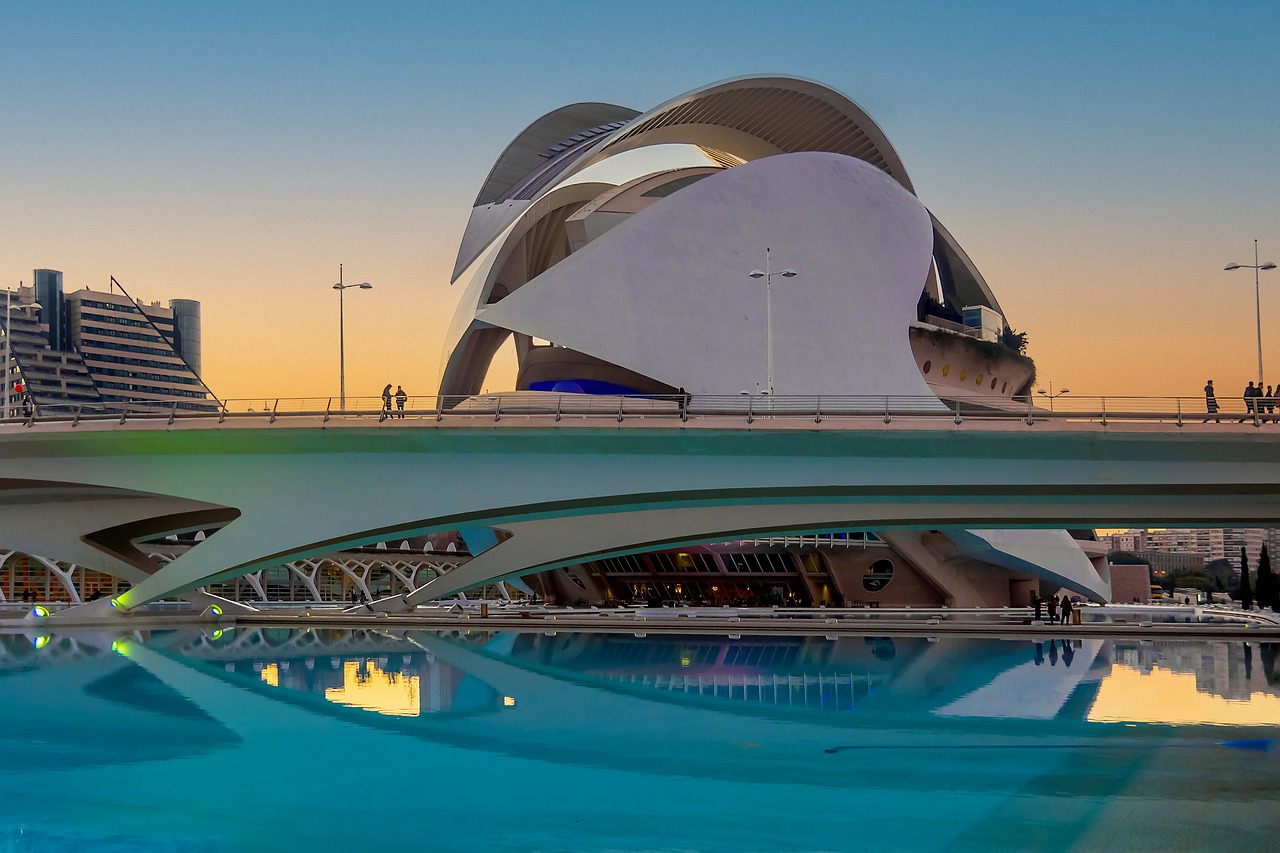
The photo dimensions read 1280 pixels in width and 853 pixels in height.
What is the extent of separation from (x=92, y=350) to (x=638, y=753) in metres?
107

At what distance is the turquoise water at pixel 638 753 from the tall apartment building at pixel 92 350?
282 ft

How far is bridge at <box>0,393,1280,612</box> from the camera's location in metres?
24.7

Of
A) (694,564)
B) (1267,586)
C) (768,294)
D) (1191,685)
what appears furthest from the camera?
(694,564)

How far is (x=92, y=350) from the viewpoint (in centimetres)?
10844

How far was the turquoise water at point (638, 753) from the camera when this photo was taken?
9.71 meters

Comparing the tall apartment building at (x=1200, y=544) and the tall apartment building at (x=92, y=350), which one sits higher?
the tall apartment building at (x=92, y=350)

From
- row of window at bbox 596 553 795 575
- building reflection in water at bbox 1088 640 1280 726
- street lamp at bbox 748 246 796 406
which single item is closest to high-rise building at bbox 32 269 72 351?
row of window at bbox 596 553 795 575

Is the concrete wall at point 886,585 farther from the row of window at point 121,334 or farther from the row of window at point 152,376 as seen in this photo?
the row of window at point 121,334

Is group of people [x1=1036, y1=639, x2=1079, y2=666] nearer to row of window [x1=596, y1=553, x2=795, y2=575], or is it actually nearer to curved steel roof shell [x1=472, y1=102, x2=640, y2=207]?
row of window [x1=596, y1=553, x2=795, y2=575]

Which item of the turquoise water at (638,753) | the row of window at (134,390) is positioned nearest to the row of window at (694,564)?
the turquoise water at (638,753)

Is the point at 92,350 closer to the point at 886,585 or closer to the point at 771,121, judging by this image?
the point at 771,121

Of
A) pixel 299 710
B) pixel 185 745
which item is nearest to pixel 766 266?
pixel 299 710

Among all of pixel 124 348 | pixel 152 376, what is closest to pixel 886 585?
pixel 124 348

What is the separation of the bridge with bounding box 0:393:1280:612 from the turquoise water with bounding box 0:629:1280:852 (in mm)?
3591
